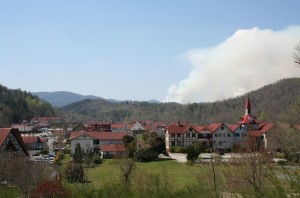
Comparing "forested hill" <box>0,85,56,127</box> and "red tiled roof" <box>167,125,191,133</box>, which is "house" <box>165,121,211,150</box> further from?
"forested hill" <box>0,85,56,127</box>

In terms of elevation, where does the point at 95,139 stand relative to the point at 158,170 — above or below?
above

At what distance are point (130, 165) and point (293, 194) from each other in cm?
2154

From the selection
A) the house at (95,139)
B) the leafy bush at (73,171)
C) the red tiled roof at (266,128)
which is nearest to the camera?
the leafy bush at (73,171)

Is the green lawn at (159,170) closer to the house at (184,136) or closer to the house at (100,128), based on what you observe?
the house at (184,136)

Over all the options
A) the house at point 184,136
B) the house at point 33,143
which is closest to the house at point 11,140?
the house at point 33,143

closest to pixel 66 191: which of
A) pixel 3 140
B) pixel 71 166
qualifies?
pixel 71 166

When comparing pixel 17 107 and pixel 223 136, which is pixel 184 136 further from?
pixel 17 107

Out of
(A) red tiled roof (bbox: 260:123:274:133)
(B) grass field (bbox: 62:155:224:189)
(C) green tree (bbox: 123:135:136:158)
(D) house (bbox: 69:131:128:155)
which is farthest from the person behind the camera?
(A) red tiled roof (bbox: 260:123:274:133)

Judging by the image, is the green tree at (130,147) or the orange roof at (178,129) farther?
the orange roof at (178,129)

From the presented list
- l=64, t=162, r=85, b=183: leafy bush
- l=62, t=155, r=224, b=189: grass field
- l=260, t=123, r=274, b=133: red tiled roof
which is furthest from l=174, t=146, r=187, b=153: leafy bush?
l=64, t=162, r=85, b=183: leafy bush

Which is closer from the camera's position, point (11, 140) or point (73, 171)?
point (73, 171)

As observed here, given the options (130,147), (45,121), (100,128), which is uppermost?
(45,121)

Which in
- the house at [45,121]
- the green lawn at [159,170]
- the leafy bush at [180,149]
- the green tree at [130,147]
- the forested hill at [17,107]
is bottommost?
the green lawn at [159,170]

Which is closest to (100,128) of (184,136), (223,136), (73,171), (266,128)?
(184,136)
